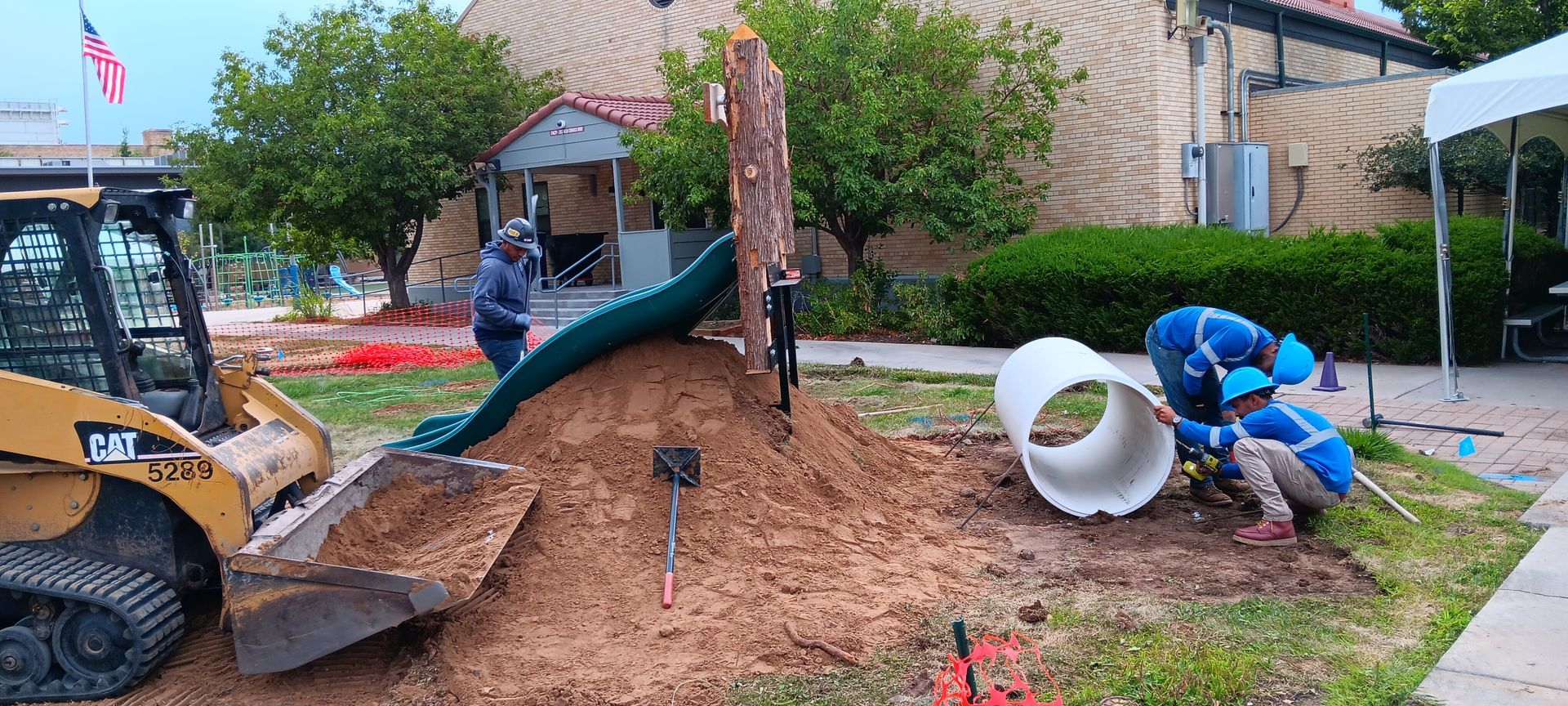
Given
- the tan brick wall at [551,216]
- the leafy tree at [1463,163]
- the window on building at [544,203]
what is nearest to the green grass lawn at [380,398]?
the tan brick wall at [551,216]

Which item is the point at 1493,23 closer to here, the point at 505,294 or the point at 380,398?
the point at 505,294

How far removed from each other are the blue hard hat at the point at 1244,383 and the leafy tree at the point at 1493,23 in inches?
709

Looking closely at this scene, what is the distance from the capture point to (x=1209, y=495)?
6.76 metres

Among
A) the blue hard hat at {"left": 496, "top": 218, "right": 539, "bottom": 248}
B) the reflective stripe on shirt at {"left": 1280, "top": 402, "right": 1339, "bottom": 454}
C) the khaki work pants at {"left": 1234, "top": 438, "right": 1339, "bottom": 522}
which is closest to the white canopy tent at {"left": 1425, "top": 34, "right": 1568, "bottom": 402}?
the reflective stripe on shirt at {"left": 1280, "top": 402, "right": 1339, "bottom": 454}

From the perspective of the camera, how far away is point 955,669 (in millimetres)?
3098

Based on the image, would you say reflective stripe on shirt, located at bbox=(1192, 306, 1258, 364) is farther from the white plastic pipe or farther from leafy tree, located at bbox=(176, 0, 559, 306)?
leafy tree, located at bbox=(176, 0, 559, 306)

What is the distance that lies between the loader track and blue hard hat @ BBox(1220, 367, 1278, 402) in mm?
5346

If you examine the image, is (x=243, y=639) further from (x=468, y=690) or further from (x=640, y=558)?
(x=640, y=558)

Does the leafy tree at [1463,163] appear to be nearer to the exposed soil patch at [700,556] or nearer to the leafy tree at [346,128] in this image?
the exposed soil patch at [700,556]

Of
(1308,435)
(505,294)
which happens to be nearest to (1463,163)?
(1308,435)

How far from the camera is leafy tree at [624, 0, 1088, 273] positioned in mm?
15414

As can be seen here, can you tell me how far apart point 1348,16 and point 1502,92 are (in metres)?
15.5

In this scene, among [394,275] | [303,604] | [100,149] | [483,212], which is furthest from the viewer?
[100,149]

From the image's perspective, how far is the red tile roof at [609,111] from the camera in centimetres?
1950
